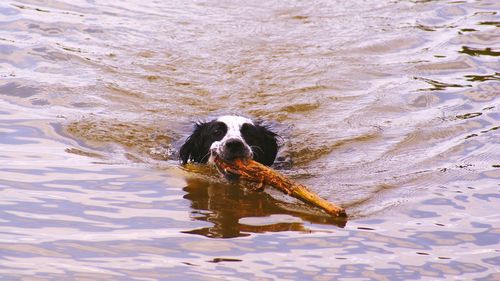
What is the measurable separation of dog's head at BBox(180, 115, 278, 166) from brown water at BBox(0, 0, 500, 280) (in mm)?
214

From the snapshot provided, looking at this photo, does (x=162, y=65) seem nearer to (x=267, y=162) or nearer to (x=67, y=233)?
(x=267, y=162)

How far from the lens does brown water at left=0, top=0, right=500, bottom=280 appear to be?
15.3ft

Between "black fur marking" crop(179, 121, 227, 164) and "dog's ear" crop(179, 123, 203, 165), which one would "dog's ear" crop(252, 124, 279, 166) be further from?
"dog's ear" crop(179, 123, 203, 165)

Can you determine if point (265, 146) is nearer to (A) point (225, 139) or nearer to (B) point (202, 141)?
(B) point (202, 141)

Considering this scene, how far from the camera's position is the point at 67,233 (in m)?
4.78

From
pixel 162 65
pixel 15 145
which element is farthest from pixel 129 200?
pixel 162 65

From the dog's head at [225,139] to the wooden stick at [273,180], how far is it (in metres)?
0.32

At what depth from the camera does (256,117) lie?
27.2 feet

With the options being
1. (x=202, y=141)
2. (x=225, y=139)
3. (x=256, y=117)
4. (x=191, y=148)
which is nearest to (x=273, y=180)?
(x=225, y=139)

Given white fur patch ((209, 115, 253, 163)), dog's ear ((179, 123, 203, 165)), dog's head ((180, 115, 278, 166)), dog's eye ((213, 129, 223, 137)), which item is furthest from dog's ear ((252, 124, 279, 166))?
dog's ear ((179, 123, 203, 165))

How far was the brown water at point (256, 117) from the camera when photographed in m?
4.65

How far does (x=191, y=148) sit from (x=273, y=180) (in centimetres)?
157

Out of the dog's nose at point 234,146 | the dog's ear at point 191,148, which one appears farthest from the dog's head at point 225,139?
the dog's nose at point 234,146

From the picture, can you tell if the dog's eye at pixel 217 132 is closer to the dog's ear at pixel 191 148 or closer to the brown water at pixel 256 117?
the dog's ear at pixel 191 148
